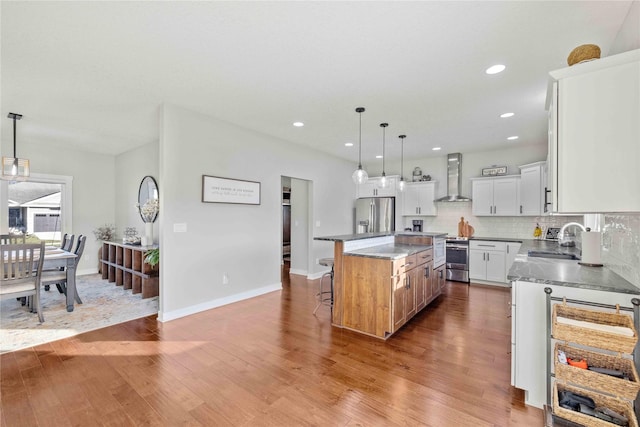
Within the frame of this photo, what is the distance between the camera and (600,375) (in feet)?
4.94

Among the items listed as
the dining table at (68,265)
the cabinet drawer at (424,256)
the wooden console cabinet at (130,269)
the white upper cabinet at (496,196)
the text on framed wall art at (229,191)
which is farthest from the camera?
the white upper cabinet at (496,196)

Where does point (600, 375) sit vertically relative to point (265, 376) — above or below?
above

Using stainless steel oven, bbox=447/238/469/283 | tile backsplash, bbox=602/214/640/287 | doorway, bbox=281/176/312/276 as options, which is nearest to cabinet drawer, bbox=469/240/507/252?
stainless steel oven, bbox=447/238/469/283

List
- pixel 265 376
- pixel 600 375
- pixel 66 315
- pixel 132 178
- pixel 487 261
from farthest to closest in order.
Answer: pixel 132 178, pixel 487 261, pixel 66 315, pixel 265 376, pixel 600 375

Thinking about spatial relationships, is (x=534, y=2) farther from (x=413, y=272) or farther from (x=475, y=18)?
(x=413, y=272)

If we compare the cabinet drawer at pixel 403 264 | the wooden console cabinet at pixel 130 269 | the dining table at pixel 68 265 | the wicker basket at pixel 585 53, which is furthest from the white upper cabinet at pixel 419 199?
the dining table at pixel 68 265

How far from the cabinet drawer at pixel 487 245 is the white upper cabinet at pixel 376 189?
1999 millimetres

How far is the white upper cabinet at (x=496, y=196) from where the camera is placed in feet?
17.7

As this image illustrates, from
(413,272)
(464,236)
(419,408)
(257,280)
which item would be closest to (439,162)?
(464,236)

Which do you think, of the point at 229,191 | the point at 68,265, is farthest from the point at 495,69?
the point at 68,265

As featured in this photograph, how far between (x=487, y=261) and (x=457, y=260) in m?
0.52

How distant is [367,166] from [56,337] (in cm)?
665

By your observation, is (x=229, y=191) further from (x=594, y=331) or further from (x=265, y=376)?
(x=594, y=331)

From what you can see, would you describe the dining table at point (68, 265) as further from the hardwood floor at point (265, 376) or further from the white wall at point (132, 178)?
the white wall at point (132, 178)
